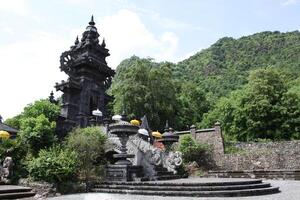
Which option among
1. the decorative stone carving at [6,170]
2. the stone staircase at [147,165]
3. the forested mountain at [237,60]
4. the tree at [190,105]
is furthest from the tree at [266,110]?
the decorative stone carving at [6,170]

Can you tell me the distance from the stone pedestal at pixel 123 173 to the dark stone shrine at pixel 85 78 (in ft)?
40.9

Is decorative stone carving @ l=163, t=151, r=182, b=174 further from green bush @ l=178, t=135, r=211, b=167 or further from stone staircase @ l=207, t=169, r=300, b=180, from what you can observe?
green bush @ l=178, t=135, r=211, b=167

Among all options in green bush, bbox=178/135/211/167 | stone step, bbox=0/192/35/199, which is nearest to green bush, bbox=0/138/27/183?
stone step, bbox=0/192/35/199

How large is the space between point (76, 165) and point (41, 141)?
123 inches

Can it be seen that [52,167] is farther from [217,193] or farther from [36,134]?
[217,193]

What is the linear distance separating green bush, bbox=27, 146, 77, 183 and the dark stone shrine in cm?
1283

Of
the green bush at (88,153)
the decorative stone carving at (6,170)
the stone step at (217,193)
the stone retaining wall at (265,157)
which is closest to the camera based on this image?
the stone step at (217,193)

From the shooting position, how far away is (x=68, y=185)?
15898 mm

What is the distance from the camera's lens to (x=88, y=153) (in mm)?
17750

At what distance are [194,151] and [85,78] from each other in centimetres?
1183

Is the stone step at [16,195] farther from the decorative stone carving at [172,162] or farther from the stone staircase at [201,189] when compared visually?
the decorative stone carving at [172,162]

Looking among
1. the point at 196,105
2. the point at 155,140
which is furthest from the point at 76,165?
the point at 196,105

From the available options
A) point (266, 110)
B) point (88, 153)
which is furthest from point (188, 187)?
point (266, 110)

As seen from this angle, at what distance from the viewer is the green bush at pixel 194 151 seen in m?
26.7
